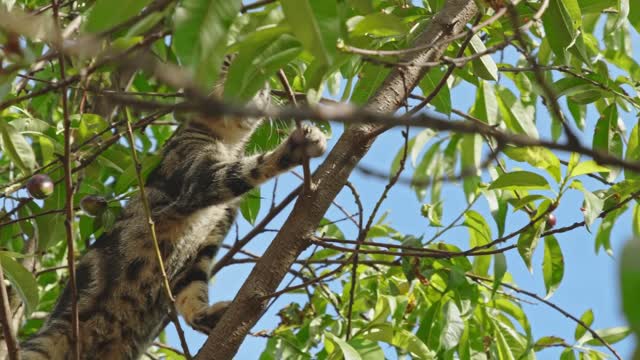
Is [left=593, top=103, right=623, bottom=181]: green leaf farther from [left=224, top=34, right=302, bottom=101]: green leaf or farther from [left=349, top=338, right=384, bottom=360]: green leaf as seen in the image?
[left=224, top=34, right=302, bottom=101]: green leaf

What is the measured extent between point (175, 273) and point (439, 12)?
1.52 metres

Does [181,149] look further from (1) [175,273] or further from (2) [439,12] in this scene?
(2) [439,12]

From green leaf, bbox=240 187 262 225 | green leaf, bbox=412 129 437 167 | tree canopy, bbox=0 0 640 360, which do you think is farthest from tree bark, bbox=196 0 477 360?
green leaf, bbox=412 129 437 167

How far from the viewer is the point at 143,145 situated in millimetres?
4453

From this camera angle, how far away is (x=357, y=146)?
2529mm

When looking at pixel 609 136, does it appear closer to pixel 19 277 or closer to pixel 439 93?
pixel 439 93

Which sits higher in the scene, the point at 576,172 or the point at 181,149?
the point at 181,149

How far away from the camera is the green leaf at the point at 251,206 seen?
3.49 meters

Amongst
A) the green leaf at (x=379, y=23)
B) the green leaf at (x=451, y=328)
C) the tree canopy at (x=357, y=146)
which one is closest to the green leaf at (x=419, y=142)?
the tree canopy at (x=357, y=146)

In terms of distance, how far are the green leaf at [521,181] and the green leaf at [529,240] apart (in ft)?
0.38

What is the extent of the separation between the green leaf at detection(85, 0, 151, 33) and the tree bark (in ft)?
2.75

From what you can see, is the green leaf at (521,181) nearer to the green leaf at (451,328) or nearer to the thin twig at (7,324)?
the green leaf at (451,328)

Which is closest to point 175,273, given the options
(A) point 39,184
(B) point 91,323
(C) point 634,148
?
(B) point 91,323

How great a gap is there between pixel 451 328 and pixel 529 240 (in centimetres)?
51
